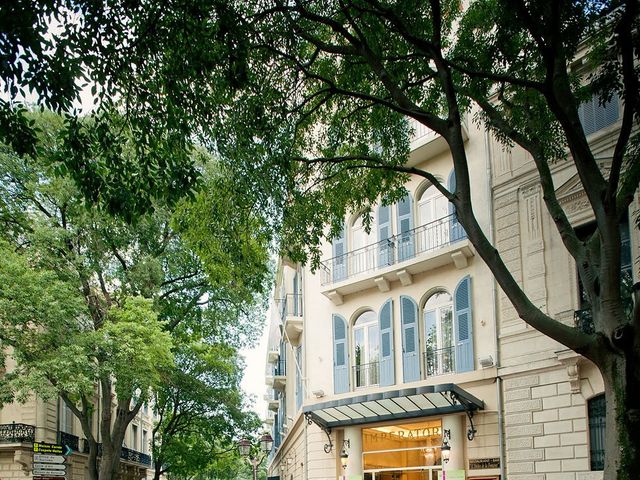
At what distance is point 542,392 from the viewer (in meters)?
16.4

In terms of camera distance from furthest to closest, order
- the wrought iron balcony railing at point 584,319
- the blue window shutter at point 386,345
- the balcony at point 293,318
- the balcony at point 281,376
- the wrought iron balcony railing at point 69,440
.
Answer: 1. the wrought iron balcony railing at point 69,440
2. the balcony at point 281,376
3. the balcony at point 293,318
4. the blue window shutter at point 386,345
5. the wrought iron balcony railing at point 584,319

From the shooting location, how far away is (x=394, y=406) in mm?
19609

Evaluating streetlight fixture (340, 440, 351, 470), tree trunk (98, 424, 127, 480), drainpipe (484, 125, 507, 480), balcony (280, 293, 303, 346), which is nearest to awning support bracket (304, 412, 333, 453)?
streetlight fixture (340, 440, 351, 470)

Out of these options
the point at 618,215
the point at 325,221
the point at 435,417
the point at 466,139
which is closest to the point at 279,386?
the point at 435,417

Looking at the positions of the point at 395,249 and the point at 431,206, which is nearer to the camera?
the point at 431,206

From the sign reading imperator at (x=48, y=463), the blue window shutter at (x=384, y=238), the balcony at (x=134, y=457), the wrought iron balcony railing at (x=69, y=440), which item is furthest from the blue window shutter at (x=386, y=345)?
the balcony at (x=134, y=457)

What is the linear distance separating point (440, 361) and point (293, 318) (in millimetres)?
7876

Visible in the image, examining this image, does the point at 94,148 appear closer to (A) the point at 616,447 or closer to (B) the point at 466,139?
(A) the point at 616,447

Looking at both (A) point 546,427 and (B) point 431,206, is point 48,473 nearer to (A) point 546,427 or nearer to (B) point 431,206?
(A) point 546,427

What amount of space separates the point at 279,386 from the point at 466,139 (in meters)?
20.6

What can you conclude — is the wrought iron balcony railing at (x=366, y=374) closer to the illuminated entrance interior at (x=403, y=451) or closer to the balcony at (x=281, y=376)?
the illuminated entrance interior at (x=403, y=451)

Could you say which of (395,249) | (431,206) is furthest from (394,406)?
(431,206)

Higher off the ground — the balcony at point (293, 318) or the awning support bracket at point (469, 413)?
the balcony at point (293, 318)

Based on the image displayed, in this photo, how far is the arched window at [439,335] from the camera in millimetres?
19391
